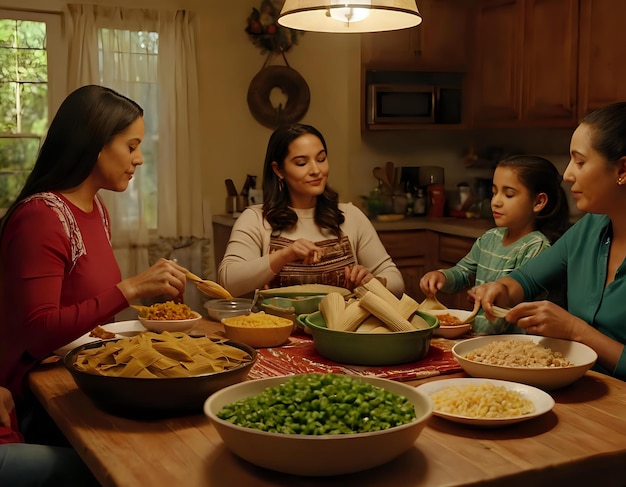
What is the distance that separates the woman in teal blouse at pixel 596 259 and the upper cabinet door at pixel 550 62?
217cm

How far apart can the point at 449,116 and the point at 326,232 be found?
7.47 feet

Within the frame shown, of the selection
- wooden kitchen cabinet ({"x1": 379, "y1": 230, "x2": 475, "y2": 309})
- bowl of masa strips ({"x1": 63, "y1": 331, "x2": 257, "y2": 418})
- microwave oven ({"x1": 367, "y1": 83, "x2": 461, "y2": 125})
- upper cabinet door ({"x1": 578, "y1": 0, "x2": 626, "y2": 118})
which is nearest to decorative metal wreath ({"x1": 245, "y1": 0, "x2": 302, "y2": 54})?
microwave oven ({"x1": 367, "y1": 83, "x2": 461, "y2": 125})

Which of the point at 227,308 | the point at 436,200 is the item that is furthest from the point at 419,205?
the point at 227,308

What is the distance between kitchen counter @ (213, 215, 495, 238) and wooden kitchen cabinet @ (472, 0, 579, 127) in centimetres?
63

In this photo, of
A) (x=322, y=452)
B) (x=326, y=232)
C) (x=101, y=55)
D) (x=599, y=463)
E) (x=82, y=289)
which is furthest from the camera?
(x=101, y=55)

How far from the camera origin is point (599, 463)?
1.29 meters

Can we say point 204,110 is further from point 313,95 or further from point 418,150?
point 418,150

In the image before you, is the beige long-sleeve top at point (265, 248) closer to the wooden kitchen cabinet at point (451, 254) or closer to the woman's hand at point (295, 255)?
the woman's hand at point (295, 255)

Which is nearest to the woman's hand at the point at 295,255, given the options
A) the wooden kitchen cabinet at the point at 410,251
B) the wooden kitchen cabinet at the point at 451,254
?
the wooden kitchen cabinet at the point at 451,254

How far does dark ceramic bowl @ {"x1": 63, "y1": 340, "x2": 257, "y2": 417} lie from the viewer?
144 cm

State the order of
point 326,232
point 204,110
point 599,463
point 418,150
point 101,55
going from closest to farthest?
point 599,463 → point 326,232 → point 101,55 → point 204,110 → point 418,150

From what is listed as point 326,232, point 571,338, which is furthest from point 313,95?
point 571,338

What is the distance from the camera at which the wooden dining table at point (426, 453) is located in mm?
1202

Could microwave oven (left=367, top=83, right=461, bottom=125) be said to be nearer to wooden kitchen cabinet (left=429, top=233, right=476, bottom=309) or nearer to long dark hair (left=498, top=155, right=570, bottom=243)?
wooden kitchen cabinet (left=429, top=233, right=476, bottom=309)
